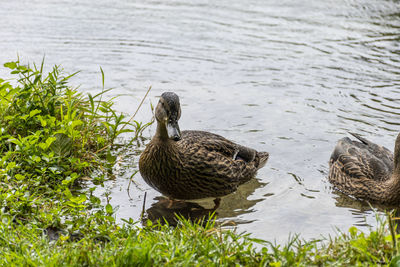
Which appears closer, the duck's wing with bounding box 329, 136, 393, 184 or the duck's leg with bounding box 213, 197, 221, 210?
the duck's leg with bounding box 213, 197, 221, 210

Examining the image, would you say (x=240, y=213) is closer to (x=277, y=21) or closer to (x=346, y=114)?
(x=346, y=114)

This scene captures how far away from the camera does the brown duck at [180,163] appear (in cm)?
610

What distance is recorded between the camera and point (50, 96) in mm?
6973

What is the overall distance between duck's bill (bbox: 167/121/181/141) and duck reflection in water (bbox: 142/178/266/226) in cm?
90

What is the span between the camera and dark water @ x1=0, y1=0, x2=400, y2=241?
667 cm

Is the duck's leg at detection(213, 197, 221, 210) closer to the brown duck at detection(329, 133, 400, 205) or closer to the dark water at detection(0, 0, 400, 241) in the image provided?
the dark water at detection(0, 0, 400, 241)

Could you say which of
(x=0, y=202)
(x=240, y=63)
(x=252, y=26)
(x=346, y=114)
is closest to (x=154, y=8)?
(x=252, y=26)

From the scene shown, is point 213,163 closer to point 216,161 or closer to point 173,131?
point 216,161

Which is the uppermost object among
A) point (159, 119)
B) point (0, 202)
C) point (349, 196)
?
point (159, 119)

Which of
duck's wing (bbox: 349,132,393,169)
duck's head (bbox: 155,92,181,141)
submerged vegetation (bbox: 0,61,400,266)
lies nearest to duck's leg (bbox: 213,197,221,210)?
submerged vegetation (bbox: 0,61,400,266)

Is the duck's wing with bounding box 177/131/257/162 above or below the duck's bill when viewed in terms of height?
below

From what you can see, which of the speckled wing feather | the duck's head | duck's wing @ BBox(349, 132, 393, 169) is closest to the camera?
the duck's head

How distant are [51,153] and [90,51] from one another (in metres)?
5.18

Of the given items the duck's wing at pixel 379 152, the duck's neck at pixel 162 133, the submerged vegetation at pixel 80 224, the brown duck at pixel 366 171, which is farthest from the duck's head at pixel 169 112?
the duck's wing at pixel 379 152
